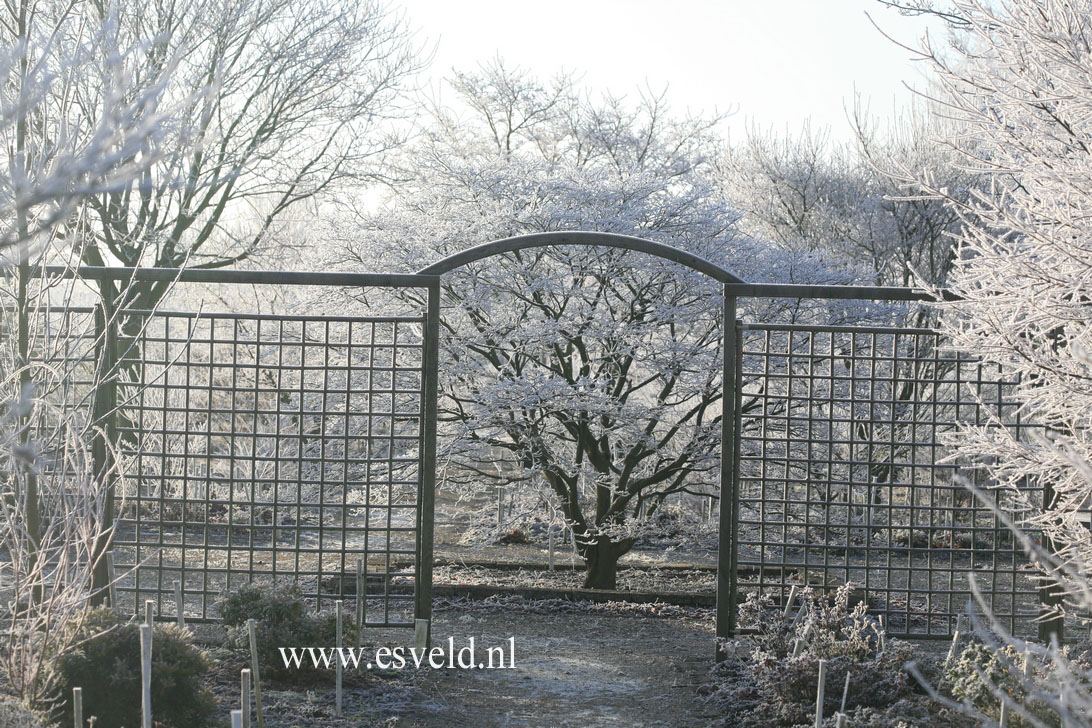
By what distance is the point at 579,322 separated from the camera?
6.68 m

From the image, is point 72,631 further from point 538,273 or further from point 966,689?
point 538,273

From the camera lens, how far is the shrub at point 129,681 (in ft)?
10.2

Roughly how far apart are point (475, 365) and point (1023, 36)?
4.29 m

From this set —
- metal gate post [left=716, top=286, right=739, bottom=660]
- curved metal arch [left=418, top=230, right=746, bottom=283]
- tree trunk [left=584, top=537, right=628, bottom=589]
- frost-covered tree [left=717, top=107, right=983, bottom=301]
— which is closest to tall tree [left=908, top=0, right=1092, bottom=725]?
metal gate post [left=716, top=286, right=739, bottom=660]

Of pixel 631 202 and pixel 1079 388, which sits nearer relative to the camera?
pixel 1079 388

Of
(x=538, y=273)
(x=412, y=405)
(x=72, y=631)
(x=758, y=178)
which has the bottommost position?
(x=72, y=631)

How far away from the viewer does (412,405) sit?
23.5 ft

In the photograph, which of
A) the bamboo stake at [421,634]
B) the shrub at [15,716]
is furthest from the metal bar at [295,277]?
the shrub at [15,716]

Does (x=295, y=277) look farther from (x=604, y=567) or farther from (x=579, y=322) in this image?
(x=604, y=567)

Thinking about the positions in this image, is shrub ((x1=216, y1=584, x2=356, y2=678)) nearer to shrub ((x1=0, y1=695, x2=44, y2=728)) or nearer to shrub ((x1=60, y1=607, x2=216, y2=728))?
shrub ((x1=60, y1=607, x2=216, y2=728))

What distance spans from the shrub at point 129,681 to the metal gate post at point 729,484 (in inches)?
95.7

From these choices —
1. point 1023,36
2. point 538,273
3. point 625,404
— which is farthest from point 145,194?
point 1023,36

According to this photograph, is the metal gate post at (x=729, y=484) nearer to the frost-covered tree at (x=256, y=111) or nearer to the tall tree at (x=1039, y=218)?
the tall tree at (x=1039, y=218)

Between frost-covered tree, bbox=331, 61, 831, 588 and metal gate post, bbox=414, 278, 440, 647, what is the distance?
1.69 metres
